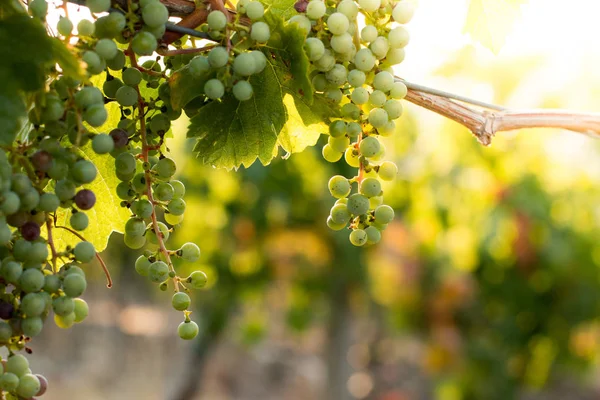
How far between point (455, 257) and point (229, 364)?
416 cm

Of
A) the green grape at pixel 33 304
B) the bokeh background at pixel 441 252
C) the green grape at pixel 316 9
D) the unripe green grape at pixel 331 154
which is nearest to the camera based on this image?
the green grape at pixel 33 304

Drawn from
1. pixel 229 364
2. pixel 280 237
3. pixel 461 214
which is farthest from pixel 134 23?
pixel 229 364

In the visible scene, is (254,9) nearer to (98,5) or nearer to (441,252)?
(98,5)

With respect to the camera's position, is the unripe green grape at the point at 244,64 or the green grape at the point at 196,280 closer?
the unripe green grape at the point at 244,64

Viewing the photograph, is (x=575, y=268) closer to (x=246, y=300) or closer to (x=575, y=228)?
(x=575, y=228)

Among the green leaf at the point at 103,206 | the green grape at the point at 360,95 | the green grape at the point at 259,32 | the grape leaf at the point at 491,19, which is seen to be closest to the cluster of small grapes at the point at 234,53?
the green grape at the point at 259,32

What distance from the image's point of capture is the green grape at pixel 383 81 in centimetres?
75

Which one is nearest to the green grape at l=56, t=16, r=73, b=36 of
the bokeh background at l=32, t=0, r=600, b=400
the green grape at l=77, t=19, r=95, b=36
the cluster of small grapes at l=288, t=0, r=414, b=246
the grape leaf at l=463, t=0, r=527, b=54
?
the green grape at l=77, t=19, r=95, b=36

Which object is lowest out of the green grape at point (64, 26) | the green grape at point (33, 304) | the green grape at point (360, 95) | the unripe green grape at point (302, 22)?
the green grape at point (33, 304)

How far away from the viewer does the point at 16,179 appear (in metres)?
0.60

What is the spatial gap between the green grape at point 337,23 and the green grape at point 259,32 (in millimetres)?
60

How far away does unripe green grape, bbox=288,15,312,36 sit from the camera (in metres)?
0.71

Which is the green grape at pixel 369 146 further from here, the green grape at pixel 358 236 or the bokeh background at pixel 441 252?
the bokeh background at pixel 441 252

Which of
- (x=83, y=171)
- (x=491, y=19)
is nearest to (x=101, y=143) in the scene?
(x=83, y=171)
